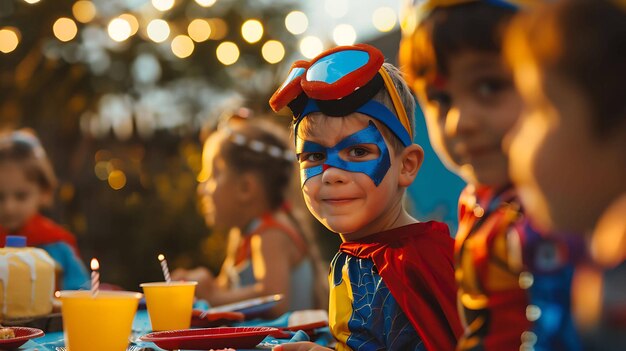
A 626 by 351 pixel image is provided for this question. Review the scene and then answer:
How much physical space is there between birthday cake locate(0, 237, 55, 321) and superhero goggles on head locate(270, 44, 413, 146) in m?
0.80

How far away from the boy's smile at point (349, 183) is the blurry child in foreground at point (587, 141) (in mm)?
864

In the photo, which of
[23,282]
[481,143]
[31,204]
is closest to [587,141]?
[481,143]

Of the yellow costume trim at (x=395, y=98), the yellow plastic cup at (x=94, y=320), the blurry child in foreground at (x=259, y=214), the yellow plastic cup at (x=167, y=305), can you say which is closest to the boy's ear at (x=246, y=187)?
the blurry child in foreground at (x=259, y=214)

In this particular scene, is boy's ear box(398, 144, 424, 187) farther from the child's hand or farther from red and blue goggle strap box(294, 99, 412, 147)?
the child's hand

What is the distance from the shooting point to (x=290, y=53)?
8992mm

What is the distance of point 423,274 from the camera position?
5.12 feet

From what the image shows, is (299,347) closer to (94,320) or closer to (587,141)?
(94,320)

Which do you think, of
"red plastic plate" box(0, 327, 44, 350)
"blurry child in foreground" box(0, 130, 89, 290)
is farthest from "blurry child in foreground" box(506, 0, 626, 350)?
"blurry child in foreground" box(0, 130, 89, 290)

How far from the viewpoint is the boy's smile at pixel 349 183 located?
165 centimetres

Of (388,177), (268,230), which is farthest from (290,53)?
(388,177)

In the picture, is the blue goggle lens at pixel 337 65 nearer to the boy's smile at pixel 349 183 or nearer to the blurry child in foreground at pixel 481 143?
the boy's smile at pixel 349 183

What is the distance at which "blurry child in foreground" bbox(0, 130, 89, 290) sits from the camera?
10.4 ft

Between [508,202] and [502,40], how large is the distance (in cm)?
23

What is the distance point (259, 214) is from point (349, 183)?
203cm
